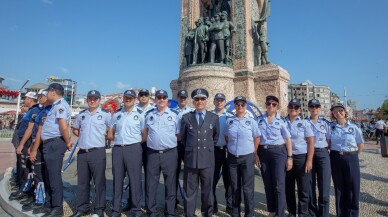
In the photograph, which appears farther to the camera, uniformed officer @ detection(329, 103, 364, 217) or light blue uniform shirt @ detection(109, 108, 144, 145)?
light blue uniform shirt @ detection(109, 108, 144, 145)

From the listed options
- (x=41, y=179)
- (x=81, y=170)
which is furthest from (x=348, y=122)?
(x=41, y=179)

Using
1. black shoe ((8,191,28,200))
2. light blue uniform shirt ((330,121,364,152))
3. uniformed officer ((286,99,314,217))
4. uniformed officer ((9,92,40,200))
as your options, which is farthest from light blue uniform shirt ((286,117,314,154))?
black shoe ((8,191,28,200))

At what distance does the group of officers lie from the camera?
147 inches

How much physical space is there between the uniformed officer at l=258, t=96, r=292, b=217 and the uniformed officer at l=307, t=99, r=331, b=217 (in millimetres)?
473

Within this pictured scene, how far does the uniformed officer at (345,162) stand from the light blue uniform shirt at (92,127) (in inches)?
141

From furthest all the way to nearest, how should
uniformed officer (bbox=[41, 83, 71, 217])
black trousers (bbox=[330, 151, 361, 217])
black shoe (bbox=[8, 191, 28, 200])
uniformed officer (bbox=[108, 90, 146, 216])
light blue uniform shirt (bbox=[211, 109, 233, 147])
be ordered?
1. black shoe (bbox=[8, 191, 28, 200])
2. light blue uniform shirt (bbox=[211, 109, 233, 147])
3. uniformed officer (bbox=[41, 83, 71, 217])
4. uniformed officer (bbox=[108, 90, 146, 216])
5. black trousers (bbox=[330, 151, 361, 217])

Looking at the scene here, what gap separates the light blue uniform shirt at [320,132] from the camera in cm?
396

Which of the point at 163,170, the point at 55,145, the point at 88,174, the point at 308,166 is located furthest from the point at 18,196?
the point at 308,166

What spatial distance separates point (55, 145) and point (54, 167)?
0.34m

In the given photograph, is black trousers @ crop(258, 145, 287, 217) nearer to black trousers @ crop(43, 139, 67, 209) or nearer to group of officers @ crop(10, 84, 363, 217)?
group of officers @ crop(10, 84, 363, 217)

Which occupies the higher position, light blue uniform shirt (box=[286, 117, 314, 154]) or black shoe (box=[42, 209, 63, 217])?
light blue uniform shirt (box=[286, 117, 314, 154])

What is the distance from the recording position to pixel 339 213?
375 centimetres

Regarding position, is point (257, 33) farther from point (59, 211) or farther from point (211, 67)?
point (59, 211)

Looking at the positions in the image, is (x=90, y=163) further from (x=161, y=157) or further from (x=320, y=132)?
(x=320, y=132)
